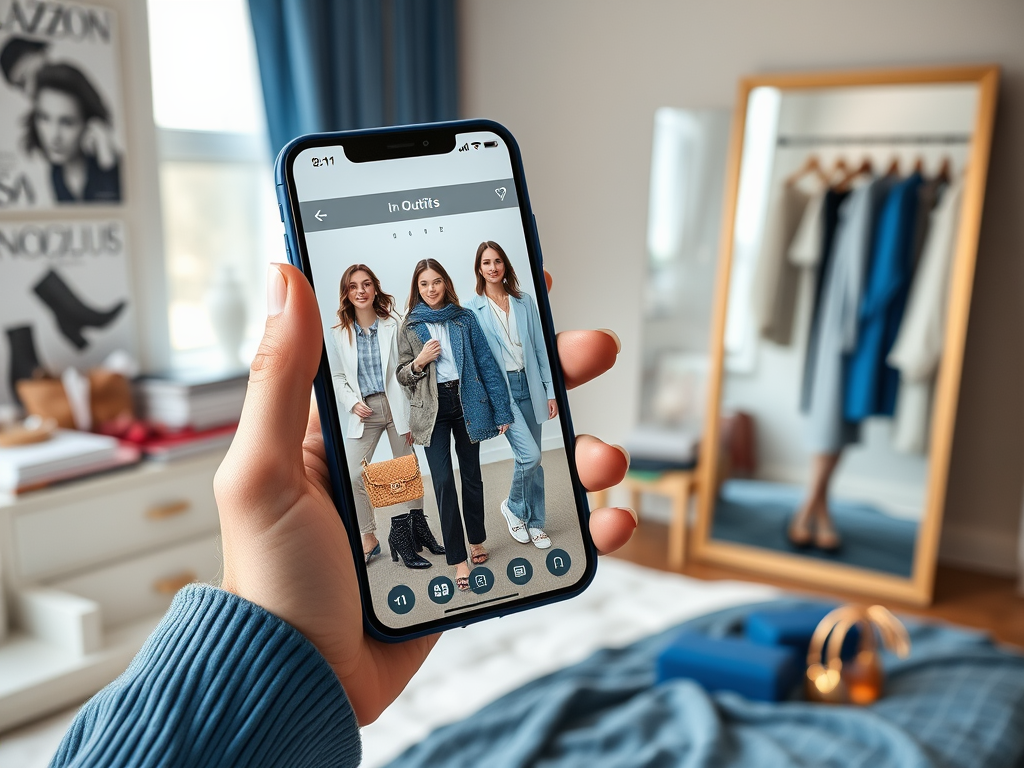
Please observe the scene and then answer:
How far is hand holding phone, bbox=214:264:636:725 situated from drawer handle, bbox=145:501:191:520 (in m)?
1.49

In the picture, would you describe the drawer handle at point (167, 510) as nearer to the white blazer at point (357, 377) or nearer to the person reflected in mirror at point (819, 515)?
the white blazer at point (357, 377)

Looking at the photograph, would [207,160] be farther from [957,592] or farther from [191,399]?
[957,592]

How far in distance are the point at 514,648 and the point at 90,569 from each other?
0.97 m

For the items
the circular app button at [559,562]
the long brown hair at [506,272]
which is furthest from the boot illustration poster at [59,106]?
the circular app button at [559,562]

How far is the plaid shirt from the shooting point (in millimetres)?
702

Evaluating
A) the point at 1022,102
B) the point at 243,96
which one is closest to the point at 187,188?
the point at 243,96

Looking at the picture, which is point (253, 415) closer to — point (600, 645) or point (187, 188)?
Result: point (600, 645)

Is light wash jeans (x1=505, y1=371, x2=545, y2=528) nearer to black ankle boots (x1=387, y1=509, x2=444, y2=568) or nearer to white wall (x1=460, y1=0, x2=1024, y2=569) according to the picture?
black ankle boots (x1=387, y1=509, x2=444, y2=568)

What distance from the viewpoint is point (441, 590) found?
709 mm

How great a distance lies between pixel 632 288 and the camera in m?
3.14

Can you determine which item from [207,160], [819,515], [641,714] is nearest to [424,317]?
[641,714]

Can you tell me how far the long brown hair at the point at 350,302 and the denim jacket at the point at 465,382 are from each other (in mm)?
21

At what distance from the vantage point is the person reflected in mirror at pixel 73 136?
2068 millimetres

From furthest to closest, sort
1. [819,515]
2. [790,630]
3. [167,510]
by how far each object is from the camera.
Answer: [819,515] → [167,510] → [790,630]
